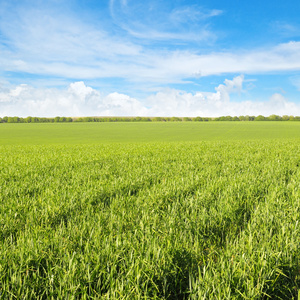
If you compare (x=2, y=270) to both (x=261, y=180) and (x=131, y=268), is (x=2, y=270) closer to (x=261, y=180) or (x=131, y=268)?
(x=131, y=268)

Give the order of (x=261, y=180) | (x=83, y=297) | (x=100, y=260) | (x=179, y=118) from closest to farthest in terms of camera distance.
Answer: (x=83, y=297)
(x=100, y=260)
(x=261, y=180)
(x=179, y=118)

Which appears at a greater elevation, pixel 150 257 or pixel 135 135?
pixel 135 135

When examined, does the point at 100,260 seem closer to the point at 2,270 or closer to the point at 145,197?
the point at 2,270

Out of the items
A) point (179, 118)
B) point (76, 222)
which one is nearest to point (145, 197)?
point (76, 222)

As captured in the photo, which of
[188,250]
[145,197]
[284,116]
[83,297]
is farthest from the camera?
[284,116]

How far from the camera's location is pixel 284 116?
174 m

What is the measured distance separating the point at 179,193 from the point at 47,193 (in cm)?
367

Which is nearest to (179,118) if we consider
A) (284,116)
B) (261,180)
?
(284,116)

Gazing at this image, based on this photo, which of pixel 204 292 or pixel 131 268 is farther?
pixel 131 268

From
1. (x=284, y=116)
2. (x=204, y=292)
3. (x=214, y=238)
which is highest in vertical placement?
(x=284, y=116)

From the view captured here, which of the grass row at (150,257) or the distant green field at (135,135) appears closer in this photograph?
the grass row at (150,257)

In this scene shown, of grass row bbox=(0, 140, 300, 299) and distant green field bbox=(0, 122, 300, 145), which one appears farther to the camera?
distant green field bbox=(0, 122, 300, 145)

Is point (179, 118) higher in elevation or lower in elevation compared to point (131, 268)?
higher

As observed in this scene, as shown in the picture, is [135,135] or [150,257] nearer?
[150,257]
